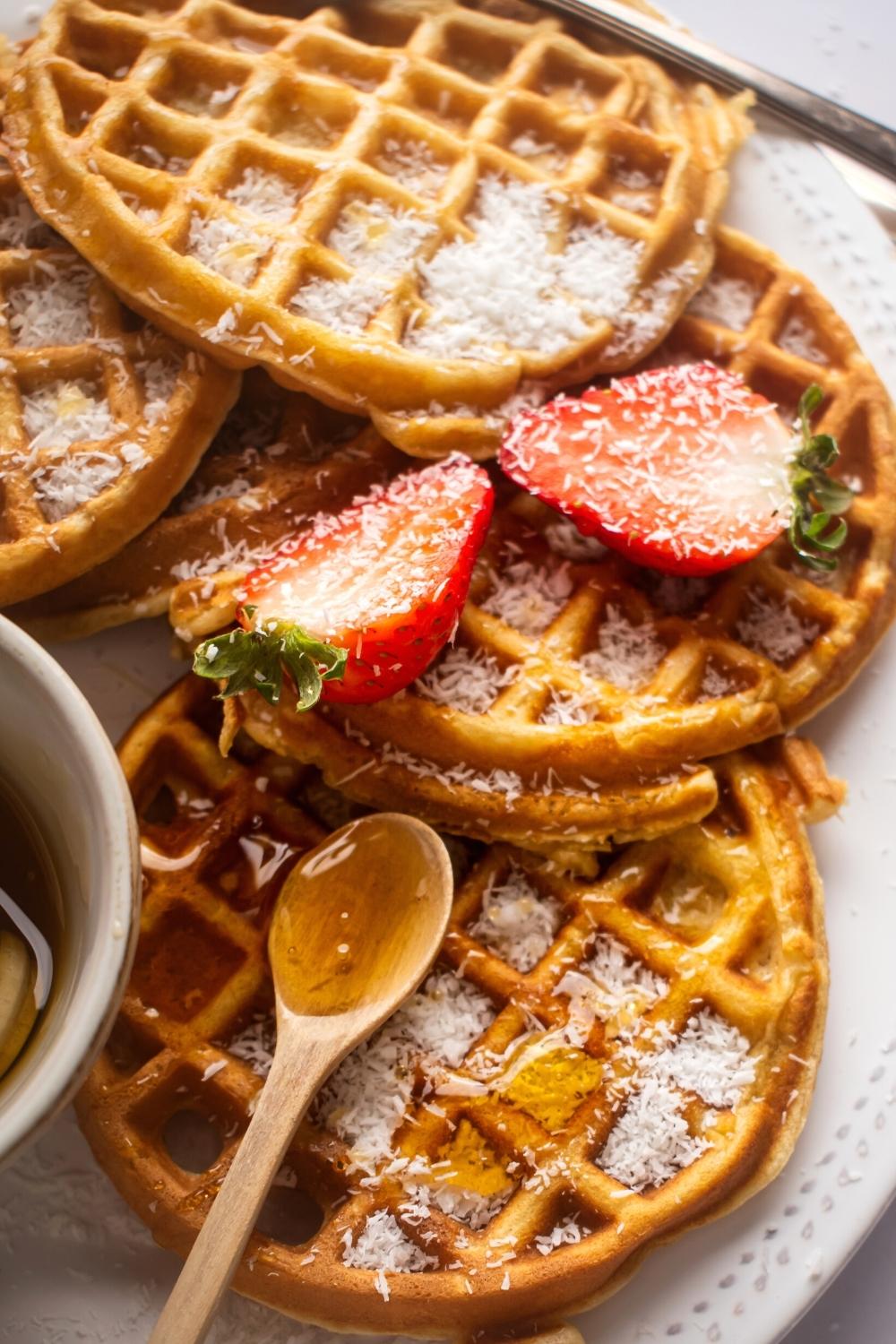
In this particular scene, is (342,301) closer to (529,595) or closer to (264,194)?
(264,194)

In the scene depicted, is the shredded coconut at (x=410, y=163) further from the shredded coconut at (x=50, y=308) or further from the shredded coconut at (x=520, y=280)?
the shredded coconut at (x=50, y=308)

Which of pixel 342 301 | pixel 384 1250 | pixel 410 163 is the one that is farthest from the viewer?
pixel 410 163

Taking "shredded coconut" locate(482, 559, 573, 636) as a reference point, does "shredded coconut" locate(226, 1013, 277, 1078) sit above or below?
below

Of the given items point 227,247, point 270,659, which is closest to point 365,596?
point 270,659

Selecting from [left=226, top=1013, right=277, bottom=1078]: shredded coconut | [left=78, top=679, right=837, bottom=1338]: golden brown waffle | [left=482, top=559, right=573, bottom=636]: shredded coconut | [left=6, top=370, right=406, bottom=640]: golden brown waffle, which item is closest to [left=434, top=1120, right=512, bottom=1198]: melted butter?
[left=78, top=679, right=837, bottom=1338]: golden brown waffle

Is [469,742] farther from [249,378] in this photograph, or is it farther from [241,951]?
[249,378]

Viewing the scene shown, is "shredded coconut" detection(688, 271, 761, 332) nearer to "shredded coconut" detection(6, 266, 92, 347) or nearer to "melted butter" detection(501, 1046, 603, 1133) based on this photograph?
"shredded coconut" detection(6, 266, 92, 347)
